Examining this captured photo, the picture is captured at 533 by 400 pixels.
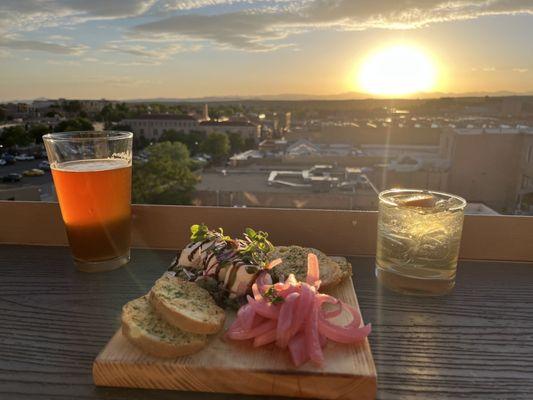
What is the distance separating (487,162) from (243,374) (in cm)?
1391

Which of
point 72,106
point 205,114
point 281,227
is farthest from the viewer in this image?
point 205,114

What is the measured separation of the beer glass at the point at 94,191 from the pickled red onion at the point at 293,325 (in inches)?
22.7

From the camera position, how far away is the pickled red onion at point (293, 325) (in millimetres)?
771

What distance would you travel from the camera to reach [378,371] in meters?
0.77

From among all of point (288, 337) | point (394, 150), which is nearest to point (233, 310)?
point (288, 337)

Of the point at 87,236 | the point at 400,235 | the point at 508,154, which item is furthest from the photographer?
the point at 508,154

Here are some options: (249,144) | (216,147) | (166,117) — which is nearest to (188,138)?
(216,147)

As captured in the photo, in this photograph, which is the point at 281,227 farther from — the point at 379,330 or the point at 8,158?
the point at 8,158

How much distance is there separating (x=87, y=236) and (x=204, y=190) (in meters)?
12.8

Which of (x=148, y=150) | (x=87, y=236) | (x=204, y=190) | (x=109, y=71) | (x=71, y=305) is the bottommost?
(x=204, y=190)

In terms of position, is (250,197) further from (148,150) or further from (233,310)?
(233,310)

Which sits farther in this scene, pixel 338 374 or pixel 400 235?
pixel 400 235

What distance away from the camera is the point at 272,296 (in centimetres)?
84

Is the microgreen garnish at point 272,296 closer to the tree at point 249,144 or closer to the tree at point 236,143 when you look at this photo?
the tree at point 236,143
